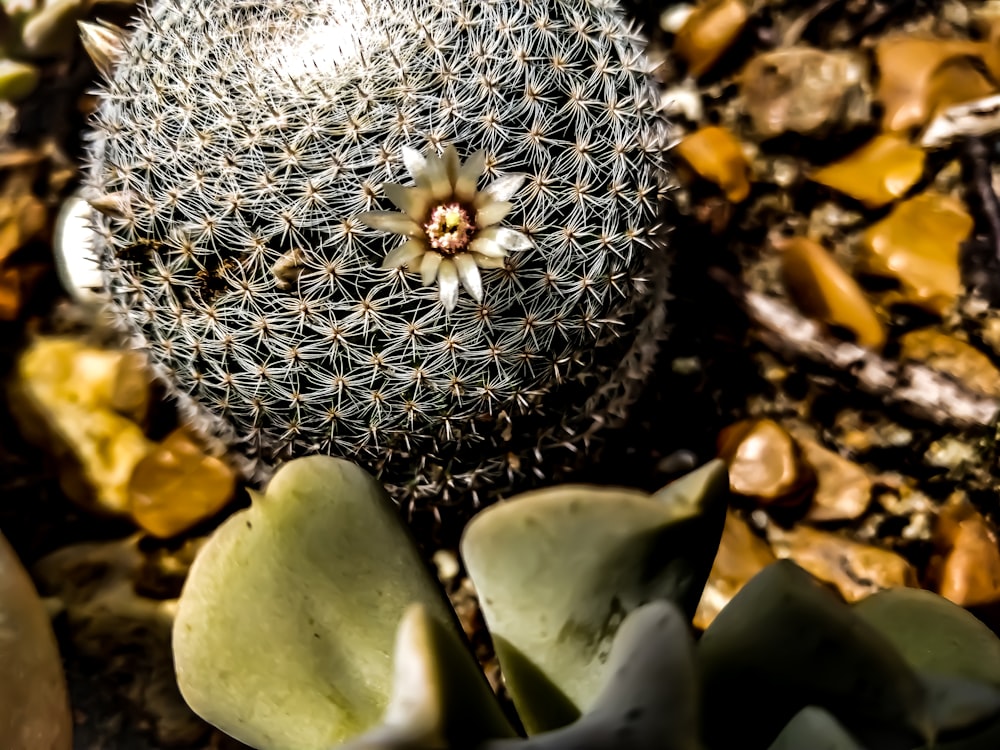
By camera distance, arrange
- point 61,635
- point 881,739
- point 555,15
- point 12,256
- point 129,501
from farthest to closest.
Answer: point 12,256 → point 129,501 → point 61,635 → point 555,15 → point 881,739

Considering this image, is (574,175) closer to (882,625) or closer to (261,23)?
(261,23)

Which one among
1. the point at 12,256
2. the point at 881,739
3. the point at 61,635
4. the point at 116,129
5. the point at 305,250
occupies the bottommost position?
the point at 61,635

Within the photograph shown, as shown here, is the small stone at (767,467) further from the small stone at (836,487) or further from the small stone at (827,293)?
the small stone at (827,293)

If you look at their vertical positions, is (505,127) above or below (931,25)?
above

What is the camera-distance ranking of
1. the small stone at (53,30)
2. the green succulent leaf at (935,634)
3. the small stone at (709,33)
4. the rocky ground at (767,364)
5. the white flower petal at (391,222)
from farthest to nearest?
the small stone at (53,30) → the small stone at (709,33) → the rocky ground at (767,364) → the white flower petal at (391,222) → the green succulent leaf at (935,634)

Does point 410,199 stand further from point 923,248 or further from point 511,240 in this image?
point 923,248

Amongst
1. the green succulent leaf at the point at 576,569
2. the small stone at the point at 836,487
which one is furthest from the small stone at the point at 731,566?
the green succulent leaf at the point at 576,569

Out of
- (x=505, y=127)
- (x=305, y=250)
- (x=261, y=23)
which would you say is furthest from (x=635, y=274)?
(x=261, y=23)
